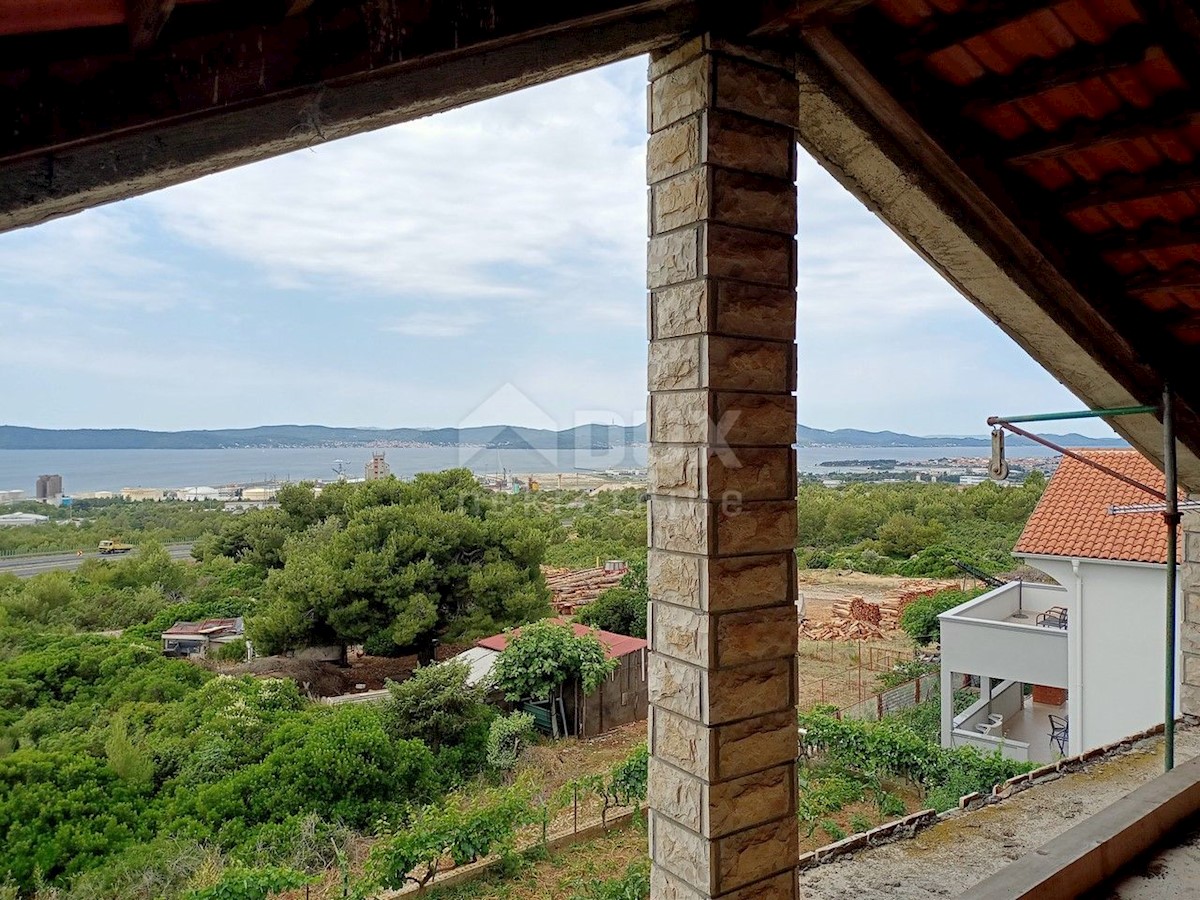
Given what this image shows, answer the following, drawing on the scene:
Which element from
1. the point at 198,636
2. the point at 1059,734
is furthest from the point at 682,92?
the point at 198,636

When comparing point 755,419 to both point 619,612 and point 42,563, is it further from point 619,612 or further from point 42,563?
point 42,563

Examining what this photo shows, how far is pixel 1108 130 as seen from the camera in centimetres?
172

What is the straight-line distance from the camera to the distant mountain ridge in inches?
188

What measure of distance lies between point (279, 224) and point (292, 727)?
989 centimetres

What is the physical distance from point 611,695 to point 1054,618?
455cm

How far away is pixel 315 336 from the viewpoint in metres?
14.1


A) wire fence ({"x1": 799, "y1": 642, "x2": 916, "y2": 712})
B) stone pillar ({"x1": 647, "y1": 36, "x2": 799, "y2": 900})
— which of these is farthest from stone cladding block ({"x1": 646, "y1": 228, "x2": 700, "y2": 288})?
wire fence ({"x1": 799, "y1": 642, "x2": 916, "y2": 712})

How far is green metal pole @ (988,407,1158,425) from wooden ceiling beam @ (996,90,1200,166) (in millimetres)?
1236

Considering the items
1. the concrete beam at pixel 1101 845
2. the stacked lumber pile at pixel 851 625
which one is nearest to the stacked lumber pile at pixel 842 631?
the stacked lumber pile at pixel 851 625

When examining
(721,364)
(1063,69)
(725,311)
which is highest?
(1063,69)

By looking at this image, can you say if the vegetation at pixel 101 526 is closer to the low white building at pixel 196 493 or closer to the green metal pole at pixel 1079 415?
the low white building at pixel 196 493

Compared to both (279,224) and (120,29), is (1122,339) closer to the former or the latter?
(120,29)

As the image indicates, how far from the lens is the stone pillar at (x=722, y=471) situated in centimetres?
137

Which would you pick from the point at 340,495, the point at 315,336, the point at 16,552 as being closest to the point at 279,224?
the point at 315,336
